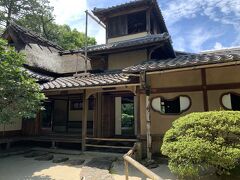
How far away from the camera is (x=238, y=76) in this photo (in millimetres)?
7488

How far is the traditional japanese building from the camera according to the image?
25.4 ft

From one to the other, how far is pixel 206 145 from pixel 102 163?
4320 mm

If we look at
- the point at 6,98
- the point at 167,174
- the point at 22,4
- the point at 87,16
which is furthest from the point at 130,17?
the point at 22,4

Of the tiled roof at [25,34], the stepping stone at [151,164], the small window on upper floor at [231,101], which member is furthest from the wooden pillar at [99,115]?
the tiled roof at [25,34]

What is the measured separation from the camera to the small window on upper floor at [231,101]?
748 cm

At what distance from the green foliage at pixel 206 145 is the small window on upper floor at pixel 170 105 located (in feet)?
8.82

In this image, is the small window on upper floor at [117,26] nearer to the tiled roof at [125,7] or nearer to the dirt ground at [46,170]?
the tiled roof at [125,7]

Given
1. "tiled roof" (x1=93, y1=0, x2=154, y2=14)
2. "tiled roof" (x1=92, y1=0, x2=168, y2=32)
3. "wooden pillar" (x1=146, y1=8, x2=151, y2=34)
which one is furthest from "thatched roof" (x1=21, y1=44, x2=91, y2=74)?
"wooden pillar" (x1=146, y1=8, x2=151, y2=34)

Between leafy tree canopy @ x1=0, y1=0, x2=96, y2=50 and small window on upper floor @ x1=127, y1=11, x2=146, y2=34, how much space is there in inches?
698

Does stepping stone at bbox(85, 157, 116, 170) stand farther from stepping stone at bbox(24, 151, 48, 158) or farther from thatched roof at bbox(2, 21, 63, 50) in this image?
thatched roof at bbox(2, 21, 63, 50)

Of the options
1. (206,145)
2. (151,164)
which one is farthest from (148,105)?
(206,145)

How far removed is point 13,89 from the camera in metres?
6.93

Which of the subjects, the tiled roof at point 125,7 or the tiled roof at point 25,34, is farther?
the tiled roof at point 25,34

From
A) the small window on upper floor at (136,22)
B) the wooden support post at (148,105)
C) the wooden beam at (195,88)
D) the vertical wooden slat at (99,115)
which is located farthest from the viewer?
the small window on upper floor at (136,22)
